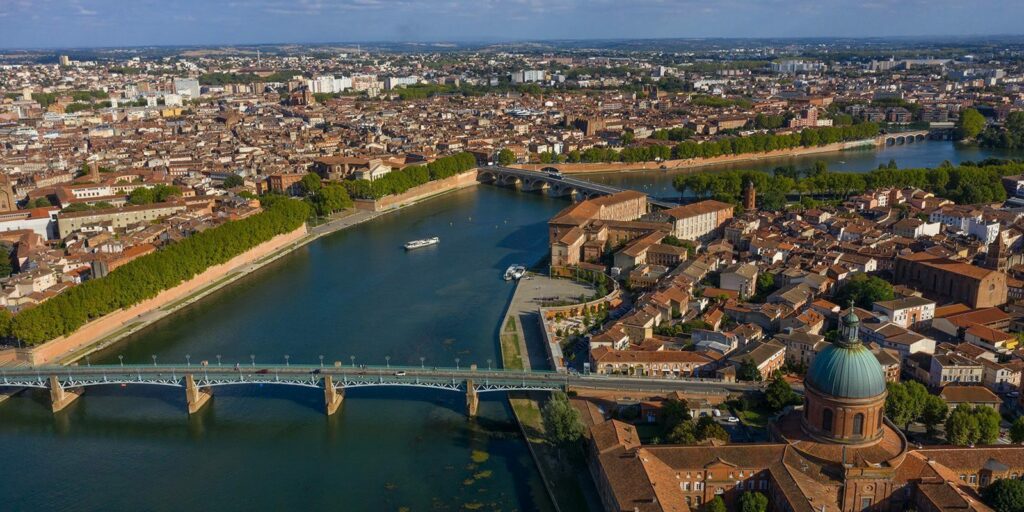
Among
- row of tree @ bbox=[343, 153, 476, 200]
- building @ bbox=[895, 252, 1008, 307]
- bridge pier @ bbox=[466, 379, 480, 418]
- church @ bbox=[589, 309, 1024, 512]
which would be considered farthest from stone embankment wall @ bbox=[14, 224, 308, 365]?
building @ bbox=[895, 252, 1008, 307]

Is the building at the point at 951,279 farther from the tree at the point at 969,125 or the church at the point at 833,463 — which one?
the tree at the point at 969,125

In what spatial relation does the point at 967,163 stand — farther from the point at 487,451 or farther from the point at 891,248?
the point at 487,451

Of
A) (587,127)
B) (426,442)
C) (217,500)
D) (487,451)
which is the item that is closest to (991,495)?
(487,451)

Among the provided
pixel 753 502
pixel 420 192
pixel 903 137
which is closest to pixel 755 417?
pixel 753 502

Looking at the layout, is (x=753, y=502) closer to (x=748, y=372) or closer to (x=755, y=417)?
(x=755, y=417)

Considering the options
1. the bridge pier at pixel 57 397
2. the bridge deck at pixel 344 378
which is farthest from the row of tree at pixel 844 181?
the bridge pier at pixel 57 397

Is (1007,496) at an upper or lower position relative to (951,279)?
lower
